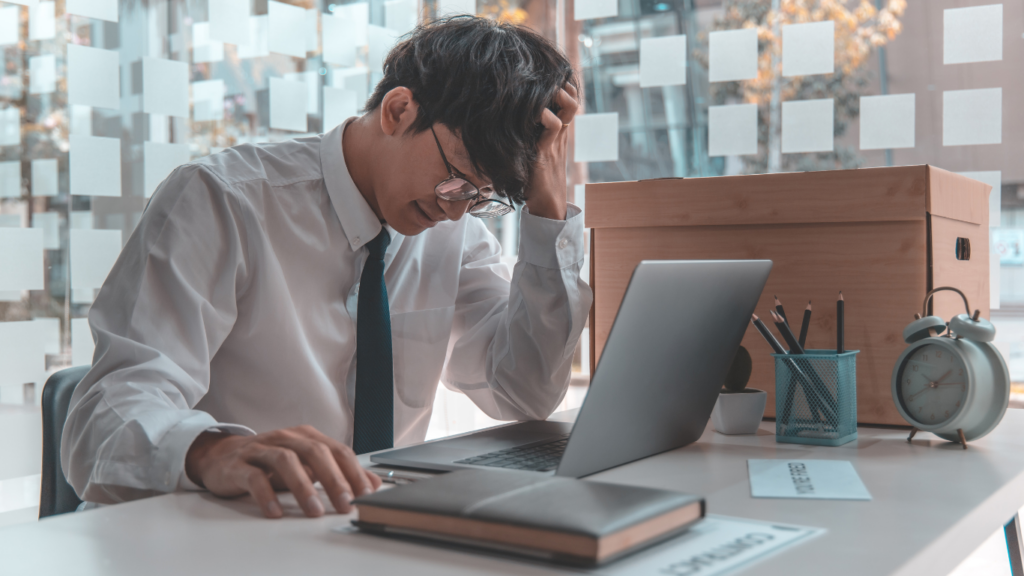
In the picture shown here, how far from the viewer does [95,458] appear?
888mm

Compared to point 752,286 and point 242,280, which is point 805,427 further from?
point 242,280

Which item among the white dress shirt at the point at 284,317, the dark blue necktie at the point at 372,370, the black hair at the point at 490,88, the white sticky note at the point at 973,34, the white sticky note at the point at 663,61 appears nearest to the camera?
the white dress shirt at the point at 284,317

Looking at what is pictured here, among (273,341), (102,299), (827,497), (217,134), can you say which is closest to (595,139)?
(217,134)

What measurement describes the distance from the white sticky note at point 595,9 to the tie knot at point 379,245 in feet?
6.64

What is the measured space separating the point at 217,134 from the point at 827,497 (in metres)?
2.21

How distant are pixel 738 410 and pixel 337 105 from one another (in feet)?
7.15

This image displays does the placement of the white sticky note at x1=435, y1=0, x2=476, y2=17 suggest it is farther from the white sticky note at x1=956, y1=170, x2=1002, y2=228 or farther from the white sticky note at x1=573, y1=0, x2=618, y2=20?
the white sticky note at x1=956, y1=170, x2=1002, y2=228

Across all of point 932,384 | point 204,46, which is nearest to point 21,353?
point 204,46

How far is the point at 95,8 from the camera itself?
2131mm

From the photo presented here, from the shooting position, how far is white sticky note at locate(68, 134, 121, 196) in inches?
82.5

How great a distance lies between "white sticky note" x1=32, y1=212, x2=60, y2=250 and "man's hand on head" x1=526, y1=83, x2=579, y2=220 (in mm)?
1402

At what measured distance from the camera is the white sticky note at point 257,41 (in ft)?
8.42

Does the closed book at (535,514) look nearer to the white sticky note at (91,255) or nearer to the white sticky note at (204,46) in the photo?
the white sticky note at (91,255)

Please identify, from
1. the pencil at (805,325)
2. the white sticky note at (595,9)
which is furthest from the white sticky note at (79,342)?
the white sticky note at (595,9)
